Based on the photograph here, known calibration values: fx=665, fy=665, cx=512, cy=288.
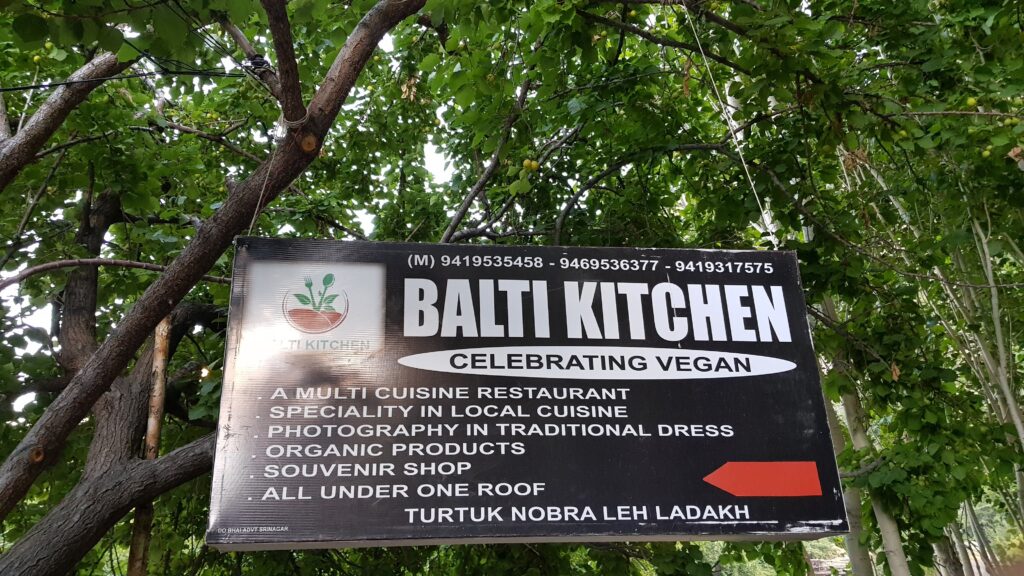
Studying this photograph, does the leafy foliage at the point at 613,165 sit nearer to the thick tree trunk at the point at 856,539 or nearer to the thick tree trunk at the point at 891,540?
the thick tree trunk at the point at 891,540

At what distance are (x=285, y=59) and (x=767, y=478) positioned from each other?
7.15 feet

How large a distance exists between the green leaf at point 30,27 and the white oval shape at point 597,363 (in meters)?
1.60

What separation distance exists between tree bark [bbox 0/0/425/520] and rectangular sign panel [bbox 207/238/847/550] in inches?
31.7

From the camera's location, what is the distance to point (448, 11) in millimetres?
3045

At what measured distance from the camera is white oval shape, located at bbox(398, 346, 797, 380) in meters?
2.06

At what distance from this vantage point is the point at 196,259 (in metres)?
2.94

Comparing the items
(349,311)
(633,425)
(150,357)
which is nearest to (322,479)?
(349,311)

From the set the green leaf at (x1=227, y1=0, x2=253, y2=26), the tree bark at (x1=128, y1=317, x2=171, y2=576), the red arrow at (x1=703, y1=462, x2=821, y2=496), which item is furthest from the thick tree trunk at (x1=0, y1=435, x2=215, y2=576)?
the red arrow at (x1=703, y1=462, x2=821, y2=496)

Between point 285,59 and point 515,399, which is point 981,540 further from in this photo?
point 285,59

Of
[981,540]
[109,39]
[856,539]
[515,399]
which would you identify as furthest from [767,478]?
[981,540]

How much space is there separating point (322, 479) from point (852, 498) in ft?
15.6

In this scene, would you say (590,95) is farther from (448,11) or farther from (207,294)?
(207,294)

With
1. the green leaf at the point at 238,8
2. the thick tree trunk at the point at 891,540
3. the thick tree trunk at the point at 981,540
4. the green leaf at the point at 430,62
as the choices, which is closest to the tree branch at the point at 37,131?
the green leaf at the point at 238,8

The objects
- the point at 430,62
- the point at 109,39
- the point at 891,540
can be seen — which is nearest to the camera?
the point at 109,39
